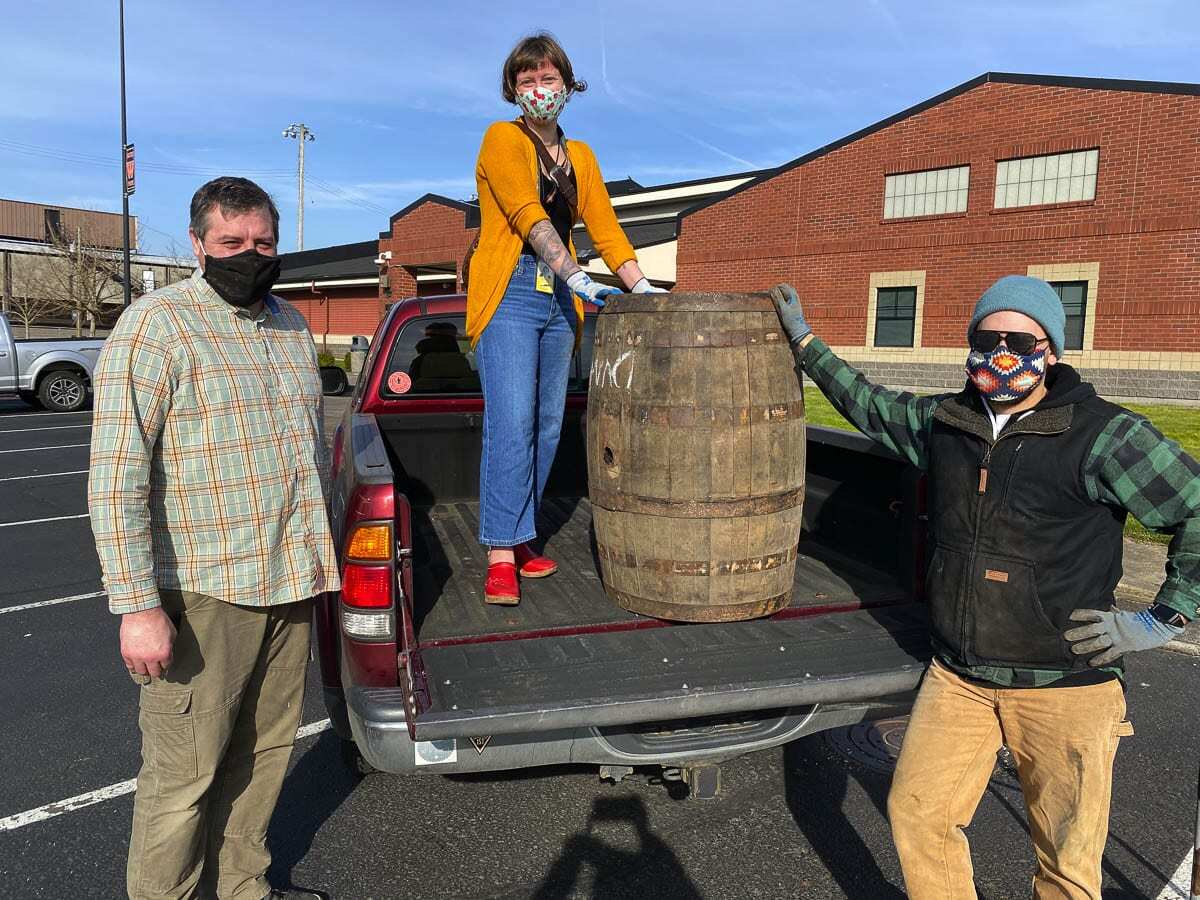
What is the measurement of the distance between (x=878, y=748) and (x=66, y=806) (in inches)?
123

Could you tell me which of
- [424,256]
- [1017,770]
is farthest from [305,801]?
[424,256]

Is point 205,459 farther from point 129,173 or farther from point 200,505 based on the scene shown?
point 129,173

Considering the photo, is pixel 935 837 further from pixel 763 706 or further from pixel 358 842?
pixel 358 842

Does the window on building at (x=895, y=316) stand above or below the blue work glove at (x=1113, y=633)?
above

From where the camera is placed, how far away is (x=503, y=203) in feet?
10.5

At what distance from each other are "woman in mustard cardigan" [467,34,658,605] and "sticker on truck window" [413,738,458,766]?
2.48ft

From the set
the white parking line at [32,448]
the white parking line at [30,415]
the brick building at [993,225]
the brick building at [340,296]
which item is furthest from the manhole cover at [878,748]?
the brick building at [340,296]

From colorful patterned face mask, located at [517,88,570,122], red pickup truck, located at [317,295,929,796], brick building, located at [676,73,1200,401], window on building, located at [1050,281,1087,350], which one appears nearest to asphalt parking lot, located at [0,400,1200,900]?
red pickup truck, located at [317,295,929,796]

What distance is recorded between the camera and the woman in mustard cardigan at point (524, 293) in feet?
10.4

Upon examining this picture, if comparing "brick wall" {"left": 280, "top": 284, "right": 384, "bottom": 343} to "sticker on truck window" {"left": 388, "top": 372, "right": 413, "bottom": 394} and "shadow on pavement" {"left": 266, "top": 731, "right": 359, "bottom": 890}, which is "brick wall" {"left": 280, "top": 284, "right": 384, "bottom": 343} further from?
"shadow on pavement" {"left": 266, "top": 731, "right": 359, "bottom": 890}

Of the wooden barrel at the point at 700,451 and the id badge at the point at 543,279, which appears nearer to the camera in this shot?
the wooden barrel at the point at 700,451

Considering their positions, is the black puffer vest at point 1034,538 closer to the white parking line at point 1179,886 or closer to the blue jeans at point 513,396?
the white parking line at point 1179,886

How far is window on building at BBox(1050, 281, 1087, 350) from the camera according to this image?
61.1 feet

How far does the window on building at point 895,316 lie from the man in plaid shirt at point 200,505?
67.1ft
